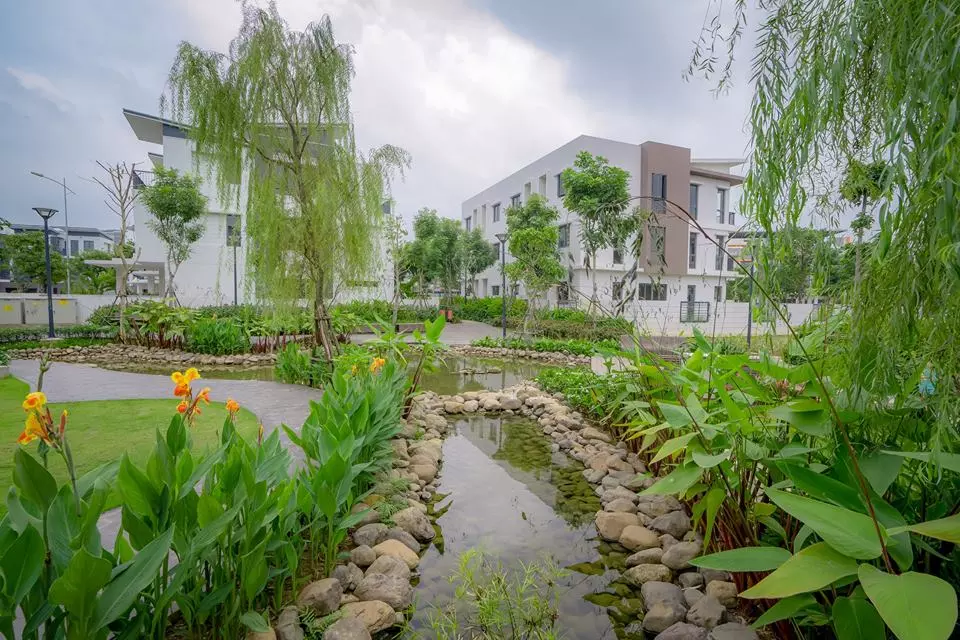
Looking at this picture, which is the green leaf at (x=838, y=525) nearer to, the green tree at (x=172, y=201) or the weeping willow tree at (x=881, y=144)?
the weeping willow tree at (x=881, y=144)

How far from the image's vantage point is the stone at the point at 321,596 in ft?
6.65

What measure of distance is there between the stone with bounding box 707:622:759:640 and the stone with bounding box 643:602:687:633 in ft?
0.70

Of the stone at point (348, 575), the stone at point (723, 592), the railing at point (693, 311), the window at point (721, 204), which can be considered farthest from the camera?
the window at point (721, 204)

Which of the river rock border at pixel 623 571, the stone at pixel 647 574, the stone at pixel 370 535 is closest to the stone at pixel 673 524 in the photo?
the river rock border at pixel 623 571

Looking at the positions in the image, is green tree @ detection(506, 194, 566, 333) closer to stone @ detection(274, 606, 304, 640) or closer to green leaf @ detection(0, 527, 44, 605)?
stone @ detection(274, 606, 304, 640)

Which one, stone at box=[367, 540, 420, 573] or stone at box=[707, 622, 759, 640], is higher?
stone at box=[707, 622, 759, 640]

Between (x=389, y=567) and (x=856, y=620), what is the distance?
75.6 inches

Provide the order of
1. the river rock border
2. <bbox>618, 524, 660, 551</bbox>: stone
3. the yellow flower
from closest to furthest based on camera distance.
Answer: the yellow flower, the river rock border, <bbox>618, 524, 660, 551</bbox>: stone

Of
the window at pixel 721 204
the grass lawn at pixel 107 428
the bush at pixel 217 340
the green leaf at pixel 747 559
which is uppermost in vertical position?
the window at pixel 721 204

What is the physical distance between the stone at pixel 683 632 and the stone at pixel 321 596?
1419mm

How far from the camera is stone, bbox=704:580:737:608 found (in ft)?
7.01

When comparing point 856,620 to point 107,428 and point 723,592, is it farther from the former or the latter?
point 107,428

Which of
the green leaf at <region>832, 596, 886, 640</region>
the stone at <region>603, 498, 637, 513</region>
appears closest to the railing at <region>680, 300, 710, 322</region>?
the stone at <region>603, 498, 637, 513</region>

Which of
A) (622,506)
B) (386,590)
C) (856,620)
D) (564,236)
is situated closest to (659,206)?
(564,236)
